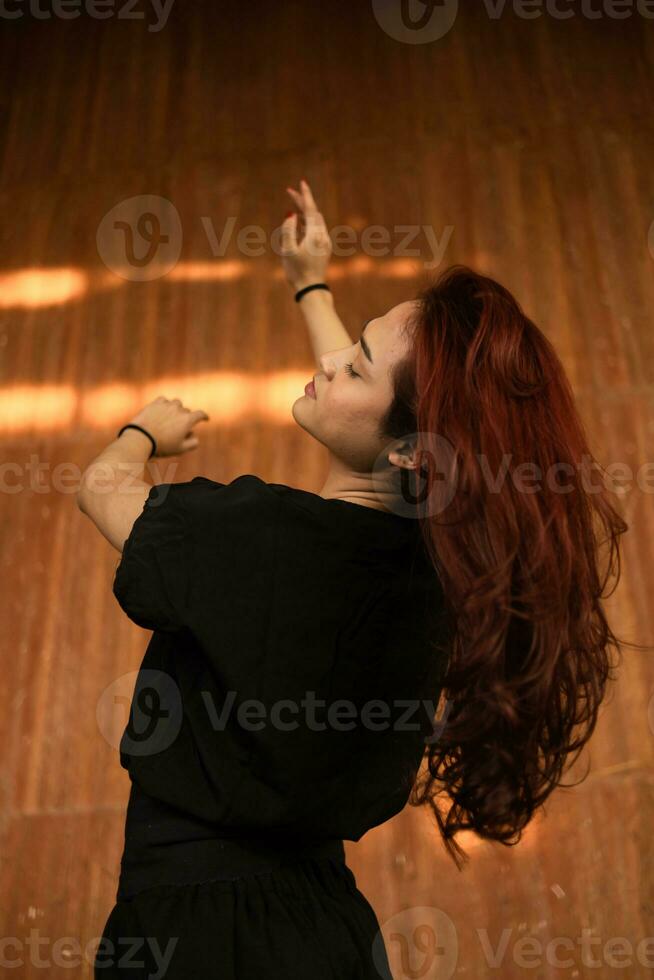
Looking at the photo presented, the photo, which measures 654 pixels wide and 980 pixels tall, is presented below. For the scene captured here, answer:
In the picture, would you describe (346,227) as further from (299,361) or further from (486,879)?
(486,879)

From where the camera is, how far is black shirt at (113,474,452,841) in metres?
0.96

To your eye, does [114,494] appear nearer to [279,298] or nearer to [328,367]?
[328,367]

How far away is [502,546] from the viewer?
93cm

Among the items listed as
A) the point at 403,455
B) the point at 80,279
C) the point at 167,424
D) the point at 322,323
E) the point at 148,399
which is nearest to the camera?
the point at 403,455

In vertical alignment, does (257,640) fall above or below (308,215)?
below

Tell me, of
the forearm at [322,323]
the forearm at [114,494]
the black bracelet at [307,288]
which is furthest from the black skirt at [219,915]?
the black bracelet at [307,288]

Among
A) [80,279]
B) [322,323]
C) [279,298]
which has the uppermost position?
[80,279]

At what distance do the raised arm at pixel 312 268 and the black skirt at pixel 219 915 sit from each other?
769mm

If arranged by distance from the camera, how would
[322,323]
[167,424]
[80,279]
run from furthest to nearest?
1. [80,279]
2. [322,323]
3. [167,424]

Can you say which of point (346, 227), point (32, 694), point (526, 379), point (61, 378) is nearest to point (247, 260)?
point (346, 227)

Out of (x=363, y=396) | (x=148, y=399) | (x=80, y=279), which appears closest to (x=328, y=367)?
(x=363, y=396)

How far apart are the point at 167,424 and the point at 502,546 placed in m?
0.54

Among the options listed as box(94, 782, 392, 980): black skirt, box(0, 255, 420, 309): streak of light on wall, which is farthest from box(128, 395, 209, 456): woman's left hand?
box(0, 255, 420, 309): streak of light on wall

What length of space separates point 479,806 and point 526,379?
0.45 metres
